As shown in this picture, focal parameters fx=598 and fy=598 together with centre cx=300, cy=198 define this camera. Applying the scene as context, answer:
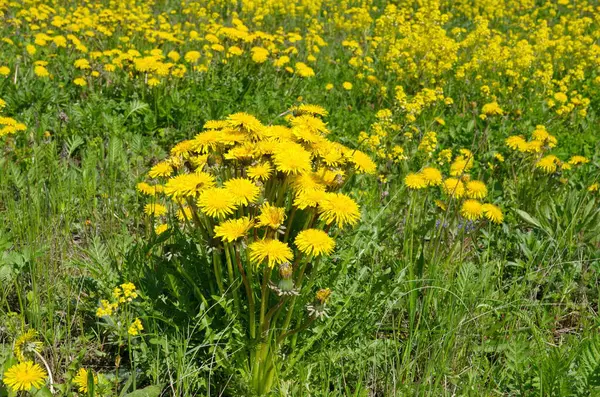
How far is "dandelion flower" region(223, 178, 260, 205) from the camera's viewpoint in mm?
1694

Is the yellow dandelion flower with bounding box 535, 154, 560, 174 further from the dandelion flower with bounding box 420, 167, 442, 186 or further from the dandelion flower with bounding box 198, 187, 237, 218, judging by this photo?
the dandelion flower with bounding box 198, 187, 237, 218

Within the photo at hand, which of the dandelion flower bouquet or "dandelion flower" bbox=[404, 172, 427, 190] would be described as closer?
the dandelion flower bouquet

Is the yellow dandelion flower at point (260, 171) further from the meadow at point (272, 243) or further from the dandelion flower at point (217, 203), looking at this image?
the dandelion flower at point (217, 203)

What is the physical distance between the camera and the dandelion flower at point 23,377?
5.22 feet

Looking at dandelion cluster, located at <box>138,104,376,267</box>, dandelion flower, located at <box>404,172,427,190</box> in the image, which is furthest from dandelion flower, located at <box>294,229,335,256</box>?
dandelion flower, located at <box>404,172,427,190</box>

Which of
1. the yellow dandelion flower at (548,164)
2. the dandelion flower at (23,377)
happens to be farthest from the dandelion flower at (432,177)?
the dandelion flower at (23,377)

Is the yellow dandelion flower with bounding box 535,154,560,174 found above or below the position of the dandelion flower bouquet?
below

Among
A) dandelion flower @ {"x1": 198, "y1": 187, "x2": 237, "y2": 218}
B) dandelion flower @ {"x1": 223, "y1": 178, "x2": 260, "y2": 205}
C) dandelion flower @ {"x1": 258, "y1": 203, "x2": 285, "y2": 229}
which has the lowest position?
dandelion flower @ {"x1": 258, "y1": 203, "x2": 285, "y2": 229}

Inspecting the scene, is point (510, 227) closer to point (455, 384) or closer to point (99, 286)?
point (455, 384)

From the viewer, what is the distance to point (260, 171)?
5.82 ft

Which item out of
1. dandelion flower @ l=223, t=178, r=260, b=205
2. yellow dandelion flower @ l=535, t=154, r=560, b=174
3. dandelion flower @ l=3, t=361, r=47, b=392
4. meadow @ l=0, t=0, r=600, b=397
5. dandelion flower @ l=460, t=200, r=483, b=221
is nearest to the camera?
dandelion flower @ l=3, t=361, r=47, b=392

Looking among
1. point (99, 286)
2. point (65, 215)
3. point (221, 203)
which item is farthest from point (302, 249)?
point (65, 215)

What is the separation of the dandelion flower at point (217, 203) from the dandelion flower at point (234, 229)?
1.4 inches

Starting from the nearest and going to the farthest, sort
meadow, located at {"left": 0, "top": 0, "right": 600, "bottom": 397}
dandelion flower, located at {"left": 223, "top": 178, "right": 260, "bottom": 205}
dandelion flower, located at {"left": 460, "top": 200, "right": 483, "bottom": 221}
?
dandelion flower, located at {"left": 223, "top": 178, "right": 260, "bottom": 205} → meadow, located at {"left": 0, "top": 0, "right": 600, "bottom": 397} → dandelion flower, located at {"left": 460, "top": 200, "right": 483, "bottom": 221}
